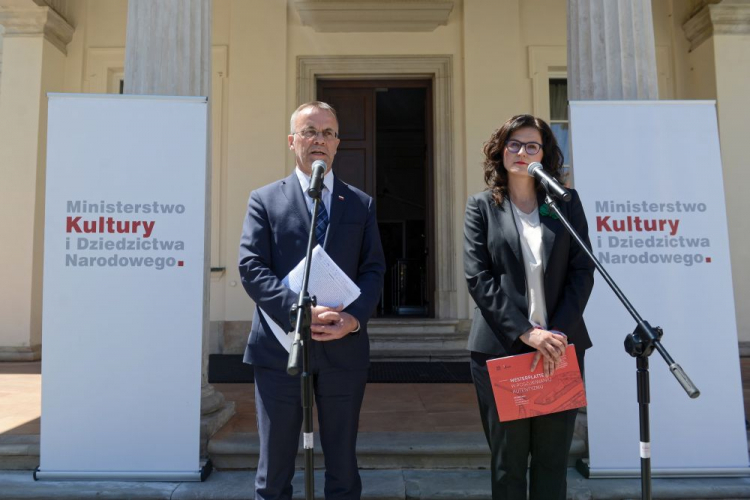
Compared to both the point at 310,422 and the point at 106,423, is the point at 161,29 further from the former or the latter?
the point at 310,422

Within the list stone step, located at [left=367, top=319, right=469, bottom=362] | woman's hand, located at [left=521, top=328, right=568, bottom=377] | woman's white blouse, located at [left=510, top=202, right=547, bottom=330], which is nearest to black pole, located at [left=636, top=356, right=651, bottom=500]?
woman's hand, located at [left=521, top=328, right=568, bottom=377]

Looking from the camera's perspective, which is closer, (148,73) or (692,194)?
(692,194)

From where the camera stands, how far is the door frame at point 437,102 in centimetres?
695

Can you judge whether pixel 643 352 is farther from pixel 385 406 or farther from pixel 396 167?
pixel 396 167

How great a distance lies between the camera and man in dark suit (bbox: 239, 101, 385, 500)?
209cm

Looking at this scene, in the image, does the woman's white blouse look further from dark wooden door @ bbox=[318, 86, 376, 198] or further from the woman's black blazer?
dark wooden door @ bbox=[318, 86, 376, 198]

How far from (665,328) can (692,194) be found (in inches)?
30.0

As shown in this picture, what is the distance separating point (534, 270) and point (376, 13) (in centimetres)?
560

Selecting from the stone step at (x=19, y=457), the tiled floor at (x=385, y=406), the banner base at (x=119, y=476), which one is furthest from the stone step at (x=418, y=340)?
the stone step at (x=19, y=457)

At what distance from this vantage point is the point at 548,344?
2.02 metres

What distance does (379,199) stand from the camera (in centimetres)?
1306

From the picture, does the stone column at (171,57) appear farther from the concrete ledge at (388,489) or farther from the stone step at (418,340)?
the stone step at (418,340)

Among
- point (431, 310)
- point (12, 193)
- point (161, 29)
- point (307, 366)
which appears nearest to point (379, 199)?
point (431, 310)

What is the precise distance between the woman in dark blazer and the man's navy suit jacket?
42 cm
